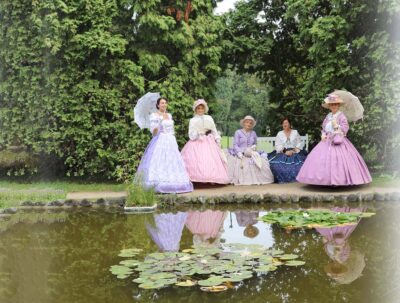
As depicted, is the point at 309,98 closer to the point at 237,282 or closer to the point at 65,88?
the point at 65,88

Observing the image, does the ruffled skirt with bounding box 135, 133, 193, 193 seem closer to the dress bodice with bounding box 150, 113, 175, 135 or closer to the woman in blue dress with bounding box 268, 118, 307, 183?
the dress bodice with bounding box 150, 113, 175, 135

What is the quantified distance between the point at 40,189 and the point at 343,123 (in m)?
5.24

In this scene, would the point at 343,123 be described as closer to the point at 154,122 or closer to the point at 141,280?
the point at 154,122

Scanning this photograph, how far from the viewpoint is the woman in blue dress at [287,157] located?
9.78 m

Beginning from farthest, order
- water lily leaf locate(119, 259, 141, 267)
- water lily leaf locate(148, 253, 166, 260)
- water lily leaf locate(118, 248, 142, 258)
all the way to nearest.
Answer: water lily leaf locate(118, 248, 142, 258), water lily leaf locate(148, 253, 166, 260), water lily leaf locate(119, 259, 141, 267)

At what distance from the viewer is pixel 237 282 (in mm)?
4133

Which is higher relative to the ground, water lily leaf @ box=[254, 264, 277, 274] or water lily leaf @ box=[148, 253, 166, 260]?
water lily leaf @ box=[148, 253, 166, 260]

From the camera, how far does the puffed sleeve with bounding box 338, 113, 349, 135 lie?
8.70 meters

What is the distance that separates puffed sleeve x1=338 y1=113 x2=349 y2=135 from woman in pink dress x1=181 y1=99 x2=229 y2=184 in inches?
80.9

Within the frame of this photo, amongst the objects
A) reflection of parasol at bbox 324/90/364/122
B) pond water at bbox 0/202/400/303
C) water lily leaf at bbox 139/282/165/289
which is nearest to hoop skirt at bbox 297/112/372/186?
reflection of parasol at bbox 324/90/364/122

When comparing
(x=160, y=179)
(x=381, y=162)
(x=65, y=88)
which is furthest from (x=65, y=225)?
(x=381, y=162)

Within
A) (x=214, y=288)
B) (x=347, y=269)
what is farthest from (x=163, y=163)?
(x=214, y=288)

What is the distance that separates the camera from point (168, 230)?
6.21 meters

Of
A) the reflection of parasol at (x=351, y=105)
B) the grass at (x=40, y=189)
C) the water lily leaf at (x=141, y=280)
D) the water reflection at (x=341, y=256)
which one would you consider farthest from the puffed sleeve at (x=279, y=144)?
the water lily leaf at (x=141, y=280)
